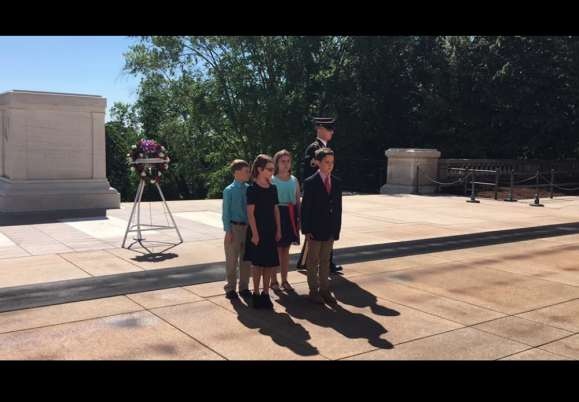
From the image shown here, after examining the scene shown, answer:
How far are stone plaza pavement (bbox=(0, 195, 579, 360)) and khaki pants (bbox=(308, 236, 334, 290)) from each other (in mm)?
246

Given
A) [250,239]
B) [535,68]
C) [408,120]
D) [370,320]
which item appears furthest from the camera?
[408,120]

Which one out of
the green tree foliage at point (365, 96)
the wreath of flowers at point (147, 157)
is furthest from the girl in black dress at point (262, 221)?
the green tree foliage at point (365, 96)

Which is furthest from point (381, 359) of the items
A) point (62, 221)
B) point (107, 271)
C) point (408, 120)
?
point (408, 120)

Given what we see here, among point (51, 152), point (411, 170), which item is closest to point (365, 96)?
point (411, 170)

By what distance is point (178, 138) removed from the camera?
1340 inches

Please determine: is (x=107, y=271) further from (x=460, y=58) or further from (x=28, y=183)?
(x=460, y=58)

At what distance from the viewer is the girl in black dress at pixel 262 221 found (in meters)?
5.79

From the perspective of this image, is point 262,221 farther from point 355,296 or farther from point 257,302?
point 355,296

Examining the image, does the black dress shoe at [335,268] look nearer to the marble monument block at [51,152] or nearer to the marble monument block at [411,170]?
the marble monument block at [51,152]

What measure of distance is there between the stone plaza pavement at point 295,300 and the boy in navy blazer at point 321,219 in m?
0.25

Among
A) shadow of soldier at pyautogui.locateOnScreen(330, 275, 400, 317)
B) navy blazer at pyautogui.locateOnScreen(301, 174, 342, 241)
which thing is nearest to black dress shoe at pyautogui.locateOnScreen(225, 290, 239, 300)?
navy blazer at pyautogui.locateOnScreen(301, 174, 342, 241)

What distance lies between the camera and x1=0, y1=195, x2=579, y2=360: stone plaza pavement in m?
4.70

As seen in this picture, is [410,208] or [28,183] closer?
[28,183]
